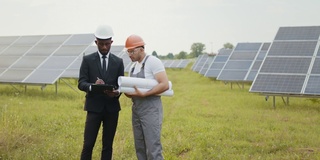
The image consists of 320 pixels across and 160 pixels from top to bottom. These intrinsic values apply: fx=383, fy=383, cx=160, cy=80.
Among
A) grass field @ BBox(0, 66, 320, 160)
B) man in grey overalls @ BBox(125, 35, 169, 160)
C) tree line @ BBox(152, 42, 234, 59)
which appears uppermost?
man in grey overalls @ BBox(125, 35, 169, 160)

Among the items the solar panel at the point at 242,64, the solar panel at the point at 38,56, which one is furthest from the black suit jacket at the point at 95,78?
the solar panel at the point at 242,64

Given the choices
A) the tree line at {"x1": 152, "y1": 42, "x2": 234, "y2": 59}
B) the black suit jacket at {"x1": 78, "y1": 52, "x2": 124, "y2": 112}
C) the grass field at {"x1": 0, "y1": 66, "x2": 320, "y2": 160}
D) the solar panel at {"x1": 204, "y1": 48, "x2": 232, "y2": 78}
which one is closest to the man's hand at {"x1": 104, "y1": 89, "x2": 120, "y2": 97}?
the black suit jacket at {"x1": 78, "y1": 52, "x2": 124, "y2": 112}

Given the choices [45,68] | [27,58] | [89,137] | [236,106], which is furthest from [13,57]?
[89,137]

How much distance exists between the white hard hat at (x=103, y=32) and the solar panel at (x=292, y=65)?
23.9 ft

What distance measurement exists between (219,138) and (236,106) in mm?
4644

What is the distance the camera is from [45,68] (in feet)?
46.6

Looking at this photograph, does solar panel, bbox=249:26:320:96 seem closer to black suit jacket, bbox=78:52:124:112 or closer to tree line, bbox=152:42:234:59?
black suit jacket, bbox=78:52:124:112

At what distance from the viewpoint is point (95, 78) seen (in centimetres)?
451

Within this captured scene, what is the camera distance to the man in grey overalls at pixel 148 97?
4230mm

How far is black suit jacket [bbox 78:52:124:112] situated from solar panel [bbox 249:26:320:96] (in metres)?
7.02

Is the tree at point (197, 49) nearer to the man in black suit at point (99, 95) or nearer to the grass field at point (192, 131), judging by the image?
the grass field at point (192, 131)

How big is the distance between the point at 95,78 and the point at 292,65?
854 cm

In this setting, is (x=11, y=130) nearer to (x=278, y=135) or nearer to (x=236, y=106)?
(x=278, y=135)

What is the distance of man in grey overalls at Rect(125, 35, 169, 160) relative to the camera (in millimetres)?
4230
